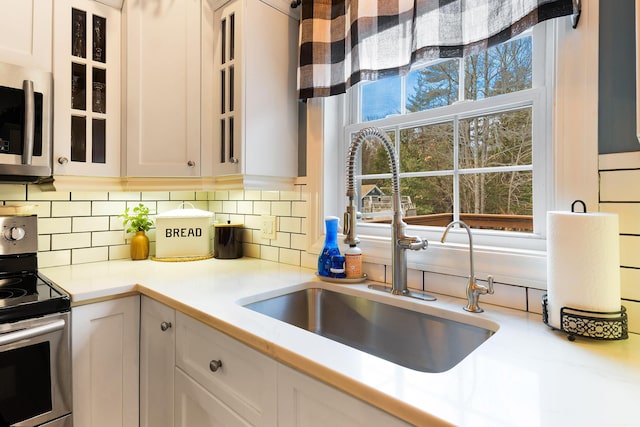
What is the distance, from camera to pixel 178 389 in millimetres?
1145

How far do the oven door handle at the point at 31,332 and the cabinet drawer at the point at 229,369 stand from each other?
14.8 inches

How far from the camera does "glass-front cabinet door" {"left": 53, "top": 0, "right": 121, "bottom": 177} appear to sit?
4.57 ft

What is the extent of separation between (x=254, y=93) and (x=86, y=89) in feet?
2.31

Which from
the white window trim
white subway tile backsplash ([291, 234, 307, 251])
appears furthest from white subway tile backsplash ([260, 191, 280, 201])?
the white window trim

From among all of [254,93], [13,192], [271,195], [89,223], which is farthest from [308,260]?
[13,192]

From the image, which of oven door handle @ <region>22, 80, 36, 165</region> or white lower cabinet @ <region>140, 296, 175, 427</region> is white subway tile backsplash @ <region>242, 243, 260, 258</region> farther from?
oven door handle @ <region>22, 80, 36, 165</region>

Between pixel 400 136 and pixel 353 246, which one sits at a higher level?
pixel 400 136

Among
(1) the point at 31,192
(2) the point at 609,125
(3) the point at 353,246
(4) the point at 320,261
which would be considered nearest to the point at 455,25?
(2) the point at 609,125

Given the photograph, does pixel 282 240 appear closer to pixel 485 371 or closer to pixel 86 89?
pixel 86 89

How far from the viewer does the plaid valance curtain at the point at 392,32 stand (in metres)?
1.02

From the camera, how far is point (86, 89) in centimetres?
146

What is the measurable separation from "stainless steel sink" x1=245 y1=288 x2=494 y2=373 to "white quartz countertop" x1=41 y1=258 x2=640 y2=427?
0.04 m

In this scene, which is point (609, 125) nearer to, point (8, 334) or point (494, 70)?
point (494, 70)

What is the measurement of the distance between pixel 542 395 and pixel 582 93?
788 millimetres
